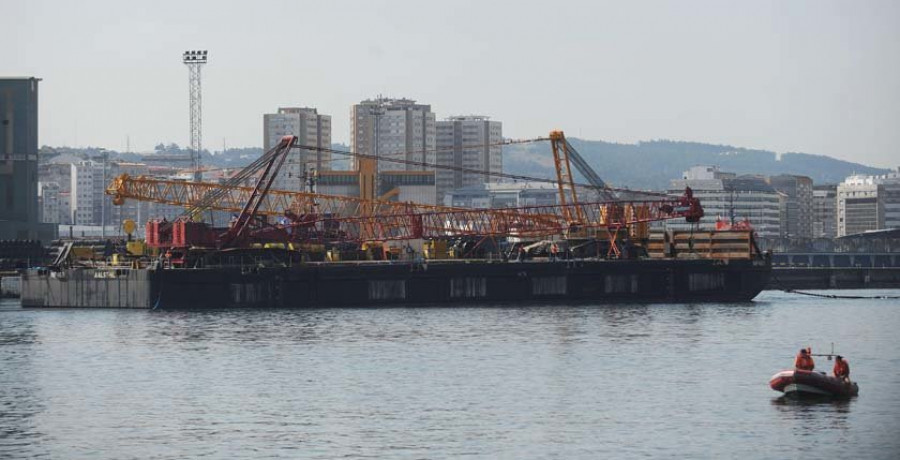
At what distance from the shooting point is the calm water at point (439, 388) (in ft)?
222

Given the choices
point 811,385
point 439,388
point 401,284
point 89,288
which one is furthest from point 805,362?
point 89,288

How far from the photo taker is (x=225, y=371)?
311 ft

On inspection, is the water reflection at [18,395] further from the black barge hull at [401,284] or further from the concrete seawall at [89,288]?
the black barge hull at [401,284]

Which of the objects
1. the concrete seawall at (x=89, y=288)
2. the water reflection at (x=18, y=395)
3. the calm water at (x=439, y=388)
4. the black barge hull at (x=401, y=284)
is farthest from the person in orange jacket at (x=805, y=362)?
the concrete seawall at (x=89, y=288)

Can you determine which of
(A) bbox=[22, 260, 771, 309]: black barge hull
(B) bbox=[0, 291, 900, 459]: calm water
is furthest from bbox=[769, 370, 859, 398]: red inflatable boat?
(A) bbox=[22, 260, 771, 309]: black barge hull

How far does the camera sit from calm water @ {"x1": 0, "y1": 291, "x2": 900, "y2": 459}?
6781 centimetres

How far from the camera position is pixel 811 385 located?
78688 millimetres

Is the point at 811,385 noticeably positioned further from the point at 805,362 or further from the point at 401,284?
the point at 401,284

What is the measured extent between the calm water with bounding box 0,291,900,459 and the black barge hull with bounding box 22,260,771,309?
58.9 feet

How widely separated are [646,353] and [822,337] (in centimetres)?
2079

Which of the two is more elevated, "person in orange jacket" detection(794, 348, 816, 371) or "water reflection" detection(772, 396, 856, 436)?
"person in orange jacket" detection(794, 348, 816, 371)

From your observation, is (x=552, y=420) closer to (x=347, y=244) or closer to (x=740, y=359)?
(x=740, y=359)

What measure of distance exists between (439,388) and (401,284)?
73.3 metres

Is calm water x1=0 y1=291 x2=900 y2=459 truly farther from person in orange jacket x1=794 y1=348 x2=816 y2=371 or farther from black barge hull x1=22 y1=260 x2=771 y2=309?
black barge hull x1=22 y1=260 x2=771 y2=309
